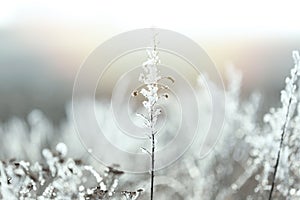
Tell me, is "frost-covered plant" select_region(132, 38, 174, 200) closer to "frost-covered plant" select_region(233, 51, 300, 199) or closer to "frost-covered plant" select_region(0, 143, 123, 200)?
"frost-covered plant" select_region(0, 143, 123, 200)

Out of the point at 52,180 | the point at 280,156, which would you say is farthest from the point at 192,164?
the point at 52,180

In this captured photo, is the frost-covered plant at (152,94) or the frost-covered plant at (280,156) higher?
the frost-covered plant at (280,156)

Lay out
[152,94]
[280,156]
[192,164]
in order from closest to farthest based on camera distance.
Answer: [152,94]
[280,156]
[192,164]

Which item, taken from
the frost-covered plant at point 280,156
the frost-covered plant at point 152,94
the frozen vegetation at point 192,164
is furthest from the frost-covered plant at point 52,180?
the frost-covered plant at point 280,156

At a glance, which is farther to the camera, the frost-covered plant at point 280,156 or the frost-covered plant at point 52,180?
the frost-covered plant at point 280,156

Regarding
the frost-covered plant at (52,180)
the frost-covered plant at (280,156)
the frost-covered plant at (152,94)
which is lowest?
the frost-covered plant at (52,180)

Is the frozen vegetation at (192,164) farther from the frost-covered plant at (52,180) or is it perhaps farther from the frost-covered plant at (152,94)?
the frost-covered plant at (152,94)

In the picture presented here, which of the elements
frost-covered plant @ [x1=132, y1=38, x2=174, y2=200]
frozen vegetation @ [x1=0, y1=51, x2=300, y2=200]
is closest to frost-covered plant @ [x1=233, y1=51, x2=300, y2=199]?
frozen vegetation @ [x1=0, y1=51, x2=300, y2=200]

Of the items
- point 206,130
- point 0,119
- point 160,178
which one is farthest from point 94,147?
point 0,119

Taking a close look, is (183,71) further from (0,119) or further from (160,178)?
(0,119)

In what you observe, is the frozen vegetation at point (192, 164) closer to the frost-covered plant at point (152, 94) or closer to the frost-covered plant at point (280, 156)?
the frost-covered plant at point (280, 156)

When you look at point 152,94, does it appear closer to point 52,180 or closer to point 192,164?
point 52,180
